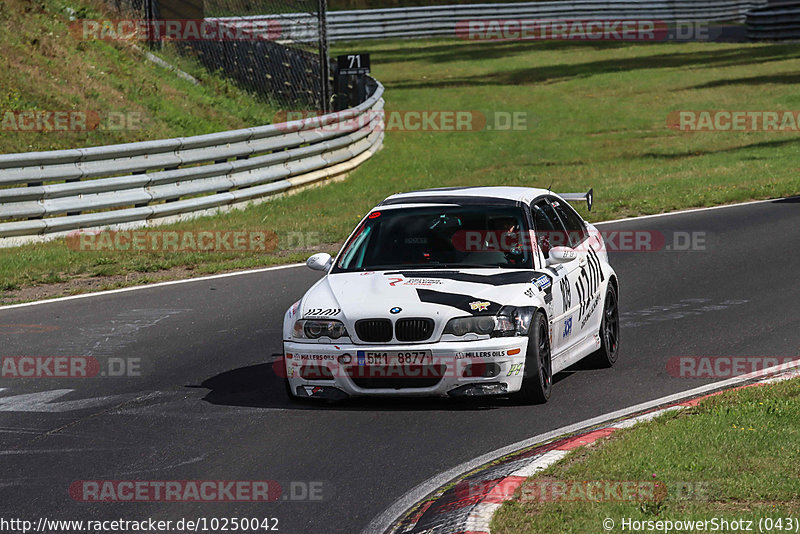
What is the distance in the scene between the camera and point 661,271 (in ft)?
47.4

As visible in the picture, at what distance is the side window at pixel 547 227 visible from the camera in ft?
31.4

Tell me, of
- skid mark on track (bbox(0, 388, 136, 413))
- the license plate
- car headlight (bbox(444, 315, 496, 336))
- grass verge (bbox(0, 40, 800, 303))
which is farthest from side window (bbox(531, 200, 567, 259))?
grass verge (bbox(0, 40, 800, 303))

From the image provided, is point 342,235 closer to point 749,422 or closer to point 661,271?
point 661,271

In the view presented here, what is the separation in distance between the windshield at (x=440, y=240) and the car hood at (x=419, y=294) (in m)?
0.23

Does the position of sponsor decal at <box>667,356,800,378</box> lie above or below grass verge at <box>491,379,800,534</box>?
below

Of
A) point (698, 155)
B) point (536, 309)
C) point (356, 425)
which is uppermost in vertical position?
point (536, 309)

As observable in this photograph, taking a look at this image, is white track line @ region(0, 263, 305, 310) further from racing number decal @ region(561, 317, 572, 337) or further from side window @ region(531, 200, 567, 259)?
racing number decal @ region(561, 317, 572, 337)

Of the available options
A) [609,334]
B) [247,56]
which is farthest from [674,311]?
[247,56]

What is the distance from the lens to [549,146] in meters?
29.2

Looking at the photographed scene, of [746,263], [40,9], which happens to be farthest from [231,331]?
[40,9]

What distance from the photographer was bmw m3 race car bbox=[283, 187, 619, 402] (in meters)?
8.19

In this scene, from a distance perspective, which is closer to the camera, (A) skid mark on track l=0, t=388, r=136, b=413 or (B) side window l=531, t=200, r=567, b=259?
(A) skid mark on track l=0, t=388, r=136, b=413

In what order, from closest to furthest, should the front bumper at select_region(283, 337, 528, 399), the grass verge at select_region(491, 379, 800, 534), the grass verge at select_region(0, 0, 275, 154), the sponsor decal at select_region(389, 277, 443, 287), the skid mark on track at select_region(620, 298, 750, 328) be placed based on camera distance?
the grass verge at select_region(491, 379, 800, 534) → the front bumper at select_region(283, 337, 528, 399) → the sponsor decal at select_region(389, 277, 443, 287) → the skid mark on track at select_region(620, 298, 750, 328) → the grass verge at select_region(0, 0, 275, 154)

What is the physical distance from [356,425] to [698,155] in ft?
66.9
